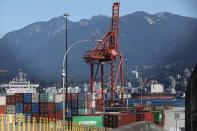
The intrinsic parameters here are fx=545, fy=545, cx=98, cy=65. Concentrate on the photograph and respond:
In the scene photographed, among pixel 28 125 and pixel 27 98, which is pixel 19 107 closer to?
pixel 27 98

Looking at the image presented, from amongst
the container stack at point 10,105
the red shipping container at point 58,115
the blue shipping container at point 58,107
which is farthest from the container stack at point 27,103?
the red shipping container at point 58,115

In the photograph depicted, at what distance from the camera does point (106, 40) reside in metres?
116

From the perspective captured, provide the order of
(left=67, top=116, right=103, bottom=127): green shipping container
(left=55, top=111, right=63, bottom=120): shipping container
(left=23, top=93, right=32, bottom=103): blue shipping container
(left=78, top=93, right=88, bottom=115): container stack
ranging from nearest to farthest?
(left=67, top=116, right=103, bottom=127): green shipping container, (left=55, top=111, right=63, bottom=120): shipping container, (left=78, top=93, right=88, bottom=115): container stack, (left=23, top=93, right=32, bottom=103): blue shipping container

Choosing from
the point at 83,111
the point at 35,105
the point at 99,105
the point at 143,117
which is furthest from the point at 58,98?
the point at 99,105

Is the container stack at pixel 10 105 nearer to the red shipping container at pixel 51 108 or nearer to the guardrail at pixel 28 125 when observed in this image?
the red shipping container at pixel 51 108

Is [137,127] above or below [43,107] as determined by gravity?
above

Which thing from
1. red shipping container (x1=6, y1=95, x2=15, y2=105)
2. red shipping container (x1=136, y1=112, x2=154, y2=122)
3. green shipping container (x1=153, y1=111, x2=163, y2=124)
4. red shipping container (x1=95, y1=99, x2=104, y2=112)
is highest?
Result: red shipping container (x1=6, y1=95, x2=15, y2=105)

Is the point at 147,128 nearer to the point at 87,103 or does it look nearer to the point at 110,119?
the point at 110,119

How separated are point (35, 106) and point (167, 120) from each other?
32.2 metres

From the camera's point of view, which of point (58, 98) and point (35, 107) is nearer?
point (35, 107)

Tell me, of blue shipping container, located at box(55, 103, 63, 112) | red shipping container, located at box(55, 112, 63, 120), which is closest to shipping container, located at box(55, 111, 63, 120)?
red shipping container, located at box(55, 112, 63, 120)

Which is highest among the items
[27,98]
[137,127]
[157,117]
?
[137,127]

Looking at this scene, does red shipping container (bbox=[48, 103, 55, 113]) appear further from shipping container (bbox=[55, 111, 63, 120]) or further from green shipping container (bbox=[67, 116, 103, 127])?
green shipping container (bbox=[67, 116, 103, 127])

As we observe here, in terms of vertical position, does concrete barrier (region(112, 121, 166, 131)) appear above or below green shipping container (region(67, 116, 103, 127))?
above
